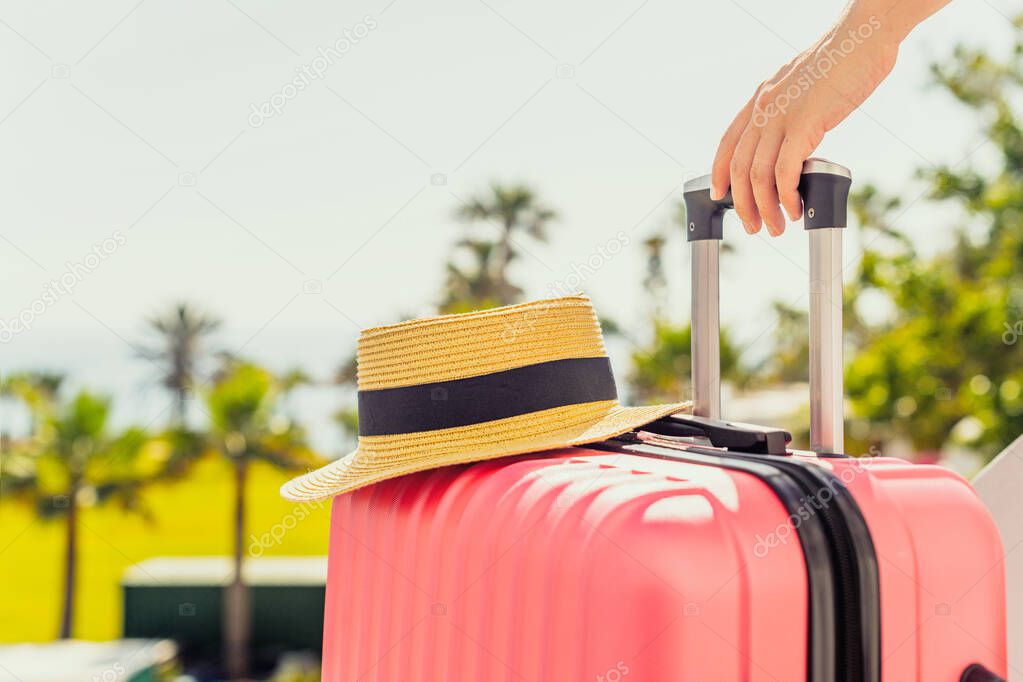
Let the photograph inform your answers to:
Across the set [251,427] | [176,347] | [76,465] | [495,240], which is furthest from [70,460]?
[495,240]

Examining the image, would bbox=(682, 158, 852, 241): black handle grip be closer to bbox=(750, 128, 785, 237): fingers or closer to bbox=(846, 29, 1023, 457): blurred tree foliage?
bbox=(750, 128, 785, 237): fingers

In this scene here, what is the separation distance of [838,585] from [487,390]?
290 millimetres

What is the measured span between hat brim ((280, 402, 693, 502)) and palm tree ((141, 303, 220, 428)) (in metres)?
18.3

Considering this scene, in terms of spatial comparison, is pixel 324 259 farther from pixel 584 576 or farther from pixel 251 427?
pixel 584 576

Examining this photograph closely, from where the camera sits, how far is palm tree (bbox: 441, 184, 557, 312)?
18062 mm

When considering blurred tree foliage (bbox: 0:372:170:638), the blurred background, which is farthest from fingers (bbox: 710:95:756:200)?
blurred tree foliage (bbox: 0:372:170:638)

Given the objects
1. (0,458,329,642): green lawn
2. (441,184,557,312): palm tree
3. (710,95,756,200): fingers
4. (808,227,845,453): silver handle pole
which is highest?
(441,184,557,312): palm tree

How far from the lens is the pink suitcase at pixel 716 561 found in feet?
1.57

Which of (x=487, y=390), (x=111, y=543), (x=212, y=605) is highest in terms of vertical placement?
(x=487, y=390)

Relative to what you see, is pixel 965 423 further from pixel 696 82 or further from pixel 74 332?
pixel 74 332

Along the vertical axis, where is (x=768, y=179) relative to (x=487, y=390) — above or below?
above

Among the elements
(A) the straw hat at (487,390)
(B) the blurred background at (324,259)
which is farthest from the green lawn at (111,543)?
(A) the straw hat at (487,390)

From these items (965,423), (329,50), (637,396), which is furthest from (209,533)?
(329,50)

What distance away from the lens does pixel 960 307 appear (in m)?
11.1
